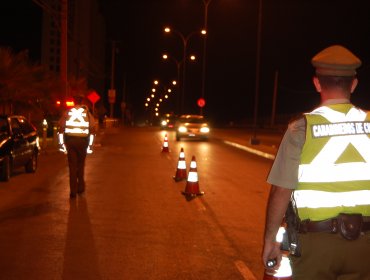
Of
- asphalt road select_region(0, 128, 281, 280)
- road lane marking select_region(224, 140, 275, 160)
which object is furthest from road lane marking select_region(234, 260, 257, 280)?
road lane marking select_region(224, 140, 275, 160)

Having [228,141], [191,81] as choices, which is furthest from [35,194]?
[191,81]

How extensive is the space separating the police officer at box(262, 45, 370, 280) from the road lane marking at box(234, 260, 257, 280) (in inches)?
139

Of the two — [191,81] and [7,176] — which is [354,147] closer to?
[7,176]

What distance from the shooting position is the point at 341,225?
364cm

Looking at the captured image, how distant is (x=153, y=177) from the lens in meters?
17.4

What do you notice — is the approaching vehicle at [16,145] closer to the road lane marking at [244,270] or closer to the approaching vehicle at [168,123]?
the road lane marking at [244,270]

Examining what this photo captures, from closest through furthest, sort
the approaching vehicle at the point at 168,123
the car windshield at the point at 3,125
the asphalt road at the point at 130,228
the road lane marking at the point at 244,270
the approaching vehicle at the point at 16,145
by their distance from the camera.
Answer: the road lane marking at the point at 244,270 → the asphalt road at the point at 130,228 → the approaching vehicle at the point at 16,145 → the car windshield at the point at 3,125 → the approaching vehicle at the point at 168,123

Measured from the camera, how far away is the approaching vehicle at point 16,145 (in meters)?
15.3

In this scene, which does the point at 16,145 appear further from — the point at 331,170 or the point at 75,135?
the point at 331,170

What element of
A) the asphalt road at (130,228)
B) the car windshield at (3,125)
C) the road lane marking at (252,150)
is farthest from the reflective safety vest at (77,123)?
the road lane marking at (252,150)

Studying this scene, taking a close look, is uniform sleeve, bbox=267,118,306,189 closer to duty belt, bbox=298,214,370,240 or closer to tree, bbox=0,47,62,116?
A: duty belt, bbox=298,214,370,240

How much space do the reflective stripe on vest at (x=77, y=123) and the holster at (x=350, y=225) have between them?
9443 mm

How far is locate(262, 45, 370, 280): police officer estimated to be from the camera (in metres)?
3.66

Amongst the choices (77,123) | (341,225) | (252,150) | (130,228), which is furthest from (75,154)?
(252,150)
